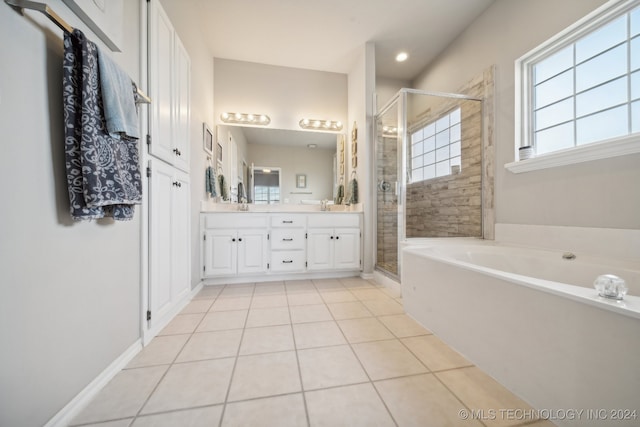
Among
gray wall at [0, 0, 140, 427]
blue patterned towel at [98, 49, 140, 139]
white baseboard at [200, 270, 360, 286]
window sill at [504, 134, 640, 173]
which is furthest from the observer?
white baseboard at [200, 270, 360, 286]

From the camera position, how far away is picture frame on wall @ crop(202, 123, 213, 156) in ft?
8.27

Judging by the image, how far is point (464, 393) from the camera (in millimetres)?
1006

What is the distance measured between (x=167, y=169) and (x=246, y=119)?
5.55 feet

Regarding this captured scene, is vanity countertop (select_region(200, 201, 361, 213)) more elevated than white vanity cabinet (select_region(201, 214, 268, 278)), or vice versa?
vanity countertop (select_region(200, 201, 361, 213))

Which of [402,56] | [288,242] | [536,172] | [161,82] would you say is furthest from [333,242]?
[402,56]

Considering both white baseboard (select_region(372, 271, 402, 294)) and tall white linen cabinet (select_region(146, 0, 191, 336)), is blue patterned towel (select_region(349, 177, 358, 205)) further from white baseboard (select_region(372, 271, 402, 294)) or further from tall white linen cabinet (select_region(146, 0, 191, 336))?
tall white linen cabinet (select_region(146, 0, 191, 336))

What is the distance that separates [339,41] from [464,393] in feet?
10.8

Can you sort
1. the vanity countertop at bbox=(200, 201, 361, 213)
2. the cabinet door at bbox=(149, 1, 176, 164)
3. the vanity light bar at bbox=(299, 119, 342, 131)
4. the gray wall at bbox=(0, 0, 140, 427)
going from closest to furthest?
the gray wall at bbox=(0, 0, 140, 427) < the cabinet door at bbox=(149, 1, 176, 164) < the vanity countertop at bbox=(200, 201, 361, 213) < the vanity light bar at bbox=(299, 119, 342, 131)

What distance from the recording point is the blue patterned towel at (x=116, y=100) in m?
0.93

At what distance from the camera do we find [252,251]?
2588 mm

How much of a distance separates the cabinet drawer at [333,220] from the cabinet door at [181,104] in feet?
4.58

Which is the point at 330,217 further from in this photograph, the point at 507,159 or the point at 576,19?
the point at 576,19

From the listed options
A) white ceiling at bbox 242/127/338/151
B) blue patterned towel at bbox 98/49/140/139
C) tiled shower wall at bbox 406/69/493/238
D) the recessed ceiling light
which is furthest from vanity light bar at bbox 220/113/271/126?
tiled shower wall at bbox 406/69/493/238

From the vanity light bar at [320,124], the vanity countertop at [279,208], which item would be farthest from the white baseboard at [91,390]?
the vanity light bar at [320,124]
